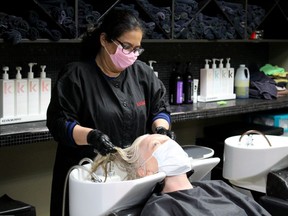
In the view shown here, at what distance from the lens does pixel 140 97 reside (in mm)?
2293

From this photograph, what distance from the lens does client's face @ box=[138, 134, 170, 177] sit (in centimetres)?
175

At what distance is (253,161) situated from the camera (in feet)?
7.73

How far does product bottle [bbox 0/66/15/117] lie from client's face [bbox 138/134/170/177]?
1174 millimetres

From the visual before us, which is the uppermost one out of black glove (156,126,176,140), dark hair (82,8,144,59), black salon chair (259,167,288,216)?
dark hair (82,8,144,59)

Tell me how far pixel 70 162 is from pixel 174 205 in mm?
730

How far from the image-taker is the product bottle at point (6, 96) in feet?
8.70

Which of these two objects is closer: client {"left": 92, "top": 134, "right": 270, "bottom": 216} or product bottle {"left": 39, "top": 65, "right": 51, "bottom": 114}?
client {"left": 92, "top": 134, "right": 270, "bottom": 216}

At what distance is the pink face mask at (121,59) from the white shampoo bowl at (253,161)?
68 cm

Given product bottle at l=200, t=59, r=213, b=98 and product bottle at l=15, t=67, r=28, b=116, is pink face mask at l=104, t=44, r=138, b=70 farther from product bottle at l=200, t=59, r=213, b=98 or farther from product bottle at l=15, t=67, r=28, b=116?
product bottle at l=200, t=59, r=213, b=98

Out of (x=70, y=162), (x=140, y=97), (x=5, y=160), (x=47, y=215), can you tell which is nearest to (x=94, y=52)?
(x=140, y=97)

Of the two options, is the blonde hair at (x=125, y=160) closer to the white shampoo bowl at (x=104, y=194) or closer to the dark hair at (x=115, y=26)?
the white shampoo bowl at (x=104, y=194)

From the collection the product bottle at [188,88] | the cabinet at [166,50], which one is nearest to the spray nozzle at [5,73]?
the cabinet at [166,50]

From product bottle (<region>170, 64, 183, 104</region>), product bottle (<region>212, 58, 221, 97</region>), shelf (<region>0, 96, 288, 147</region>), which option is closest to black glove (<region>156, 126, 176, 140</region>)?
shelf (<region>0, 96, 288, 147</region>)

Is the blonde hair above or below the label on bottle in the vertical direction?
below
